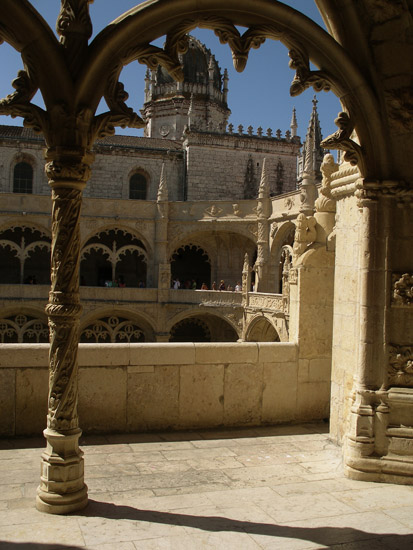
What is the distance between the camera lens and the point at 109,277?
32.3 m

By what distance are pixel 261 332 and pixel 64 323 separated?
70.0 feet

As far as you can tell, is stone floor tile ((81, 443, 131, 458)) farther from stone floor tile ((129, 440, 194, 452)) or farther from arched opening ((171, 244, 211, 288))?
arched opening ((171, 244, 211, 288))

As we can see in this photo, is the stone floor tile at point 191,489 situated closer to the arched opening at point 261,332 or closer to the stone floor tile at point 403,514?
the stone floor tile at point 403,514

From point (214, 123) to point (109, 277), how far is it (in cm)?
1320

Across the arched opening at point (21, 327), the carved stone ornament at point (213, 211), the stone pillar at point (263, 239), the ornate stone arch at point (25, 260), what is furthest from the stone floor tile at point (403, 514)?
the ornate stone arch at point (25, 260)

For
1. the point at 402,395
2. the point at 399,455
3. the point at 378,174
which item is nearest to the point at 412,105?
the point at 378,174

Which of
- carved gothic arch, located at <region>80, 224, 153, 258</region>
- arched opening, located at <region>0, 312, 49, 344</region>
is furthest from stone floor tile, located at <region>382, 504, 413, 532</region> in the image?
carved gothic arch, located at <region>80, 224, 153, 258</region>

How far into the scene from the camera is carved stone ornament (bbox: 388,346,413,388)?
443cm

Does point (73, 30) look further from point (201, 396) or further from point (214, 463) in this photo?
point (201, 396)

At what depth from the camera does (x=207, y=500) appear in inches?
148

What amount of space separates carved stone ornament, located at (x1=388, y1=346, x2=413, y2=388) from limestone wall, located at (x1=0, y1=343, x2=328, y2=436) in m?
1.55

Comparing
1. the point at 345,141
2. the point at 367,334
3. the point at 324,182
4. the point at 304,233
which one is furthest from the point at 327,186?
the point at 367,334

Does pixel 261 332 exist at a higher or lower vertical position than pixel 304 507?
lower

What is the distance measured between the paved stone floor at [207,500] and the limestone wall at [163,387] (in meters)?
0.22
